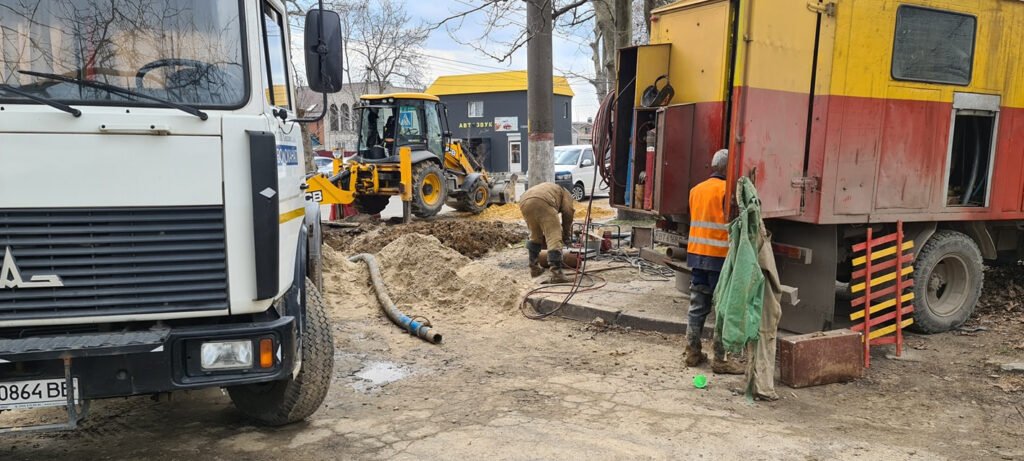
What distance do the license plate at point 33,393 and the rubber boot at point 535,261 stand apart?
20.2 feet

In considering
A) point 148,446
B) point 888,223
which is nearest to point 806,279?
point 888,223

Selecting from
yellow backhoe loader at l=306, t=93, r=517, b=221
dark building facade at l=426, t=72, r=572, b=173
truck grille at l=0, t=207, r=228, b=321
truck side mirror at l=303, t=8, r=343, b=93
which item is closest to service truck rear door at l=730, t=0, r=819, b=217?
truck side mirror at l=303, t=8, r=343, b=93

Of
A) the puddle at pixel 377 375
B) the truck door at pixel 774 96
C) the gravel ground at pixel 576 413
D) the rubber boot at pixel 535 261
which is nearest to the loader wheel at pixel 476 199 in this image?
the rubber boot at pixel 535 261

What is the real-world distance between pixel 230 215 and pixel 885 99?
531 cm

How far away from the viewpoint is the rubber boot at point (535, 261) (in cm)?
890

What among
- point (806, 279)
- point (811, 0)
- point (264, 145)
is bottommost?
point (806, 279)

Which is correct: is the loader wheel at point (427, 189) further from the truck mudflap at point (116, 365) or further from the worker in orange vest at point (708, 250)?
the truck mudflap at point (116, 365)

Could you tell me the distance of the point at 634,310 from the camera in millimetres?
7078

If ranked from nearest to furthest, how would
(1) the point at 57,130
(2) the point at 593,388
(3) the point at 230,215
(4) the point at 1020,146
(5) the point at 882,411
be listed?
(1) the point at 57,130, (3) the point at 230,215, (5) the point at 882,411, (2) the point at 593,388, (4) the point at 1020,146

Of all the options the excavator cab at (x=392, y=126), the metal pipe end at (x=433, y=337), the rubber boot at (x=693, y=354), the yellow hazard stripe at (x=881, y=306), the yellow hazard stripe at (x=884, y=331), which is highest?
the excavator cab at (x=392, y=126)

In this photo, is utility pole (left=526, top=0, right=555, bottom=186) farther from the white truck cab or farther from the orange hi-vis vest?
the white truck cab

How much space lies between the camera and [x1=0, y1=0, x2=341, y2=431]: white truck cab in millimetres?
3098

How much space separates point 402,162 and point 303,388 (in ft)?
35.4

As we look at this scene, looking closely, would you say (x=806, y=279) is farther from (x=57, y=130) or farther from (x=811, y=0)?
(x=57, y=130)
